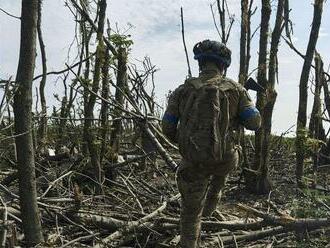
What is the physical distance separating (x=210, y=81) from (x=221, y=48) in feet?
1.00

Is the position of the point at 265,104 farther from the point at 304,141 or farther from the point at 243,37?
the point at 243,37

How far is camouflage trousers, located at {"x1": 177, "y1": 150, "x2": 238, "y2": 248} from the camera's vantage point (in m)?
4.22

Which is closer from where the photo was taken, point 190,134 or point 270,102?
point 190,134

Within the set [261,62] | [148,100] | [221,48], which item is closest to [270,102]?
[261,62]

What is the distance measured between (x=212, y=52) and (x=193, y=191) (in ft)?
3.77

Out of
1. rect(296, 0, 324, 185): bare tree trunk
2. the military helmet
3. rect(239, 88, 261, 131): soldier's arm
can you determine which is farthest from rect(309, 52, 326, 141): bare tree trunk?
the military helmet

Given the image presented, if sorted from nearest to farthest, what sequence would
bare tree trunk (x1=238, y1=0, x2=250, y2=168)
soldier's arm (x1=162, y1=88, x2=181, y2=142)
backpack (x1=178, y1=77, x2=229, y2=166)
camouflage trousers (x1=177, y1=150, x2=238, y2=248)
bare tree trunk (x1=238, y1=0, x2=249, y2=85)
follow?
backpack (x1=178, y1=77, x2=229, y2=166), camouflage trousers (x1=177, y1=150, x2=238, y2=248), soldier's arm (x1=162, y1=88, x2=181, y2=142), bare tree trunk (x1=238, y1=0, x2=250, y2=168), bare tree trunk (x1=238, y1=0, x2=249, y2=85)

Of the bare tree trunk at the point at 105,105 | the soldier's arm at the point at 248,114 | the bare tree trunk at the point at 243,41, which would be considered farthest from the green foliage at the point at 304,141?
the soldier's arm at the point at 248,114

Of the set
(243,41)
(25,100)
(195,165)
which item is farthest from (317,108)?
(25,100)

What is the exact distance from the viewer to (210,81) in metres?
4.20

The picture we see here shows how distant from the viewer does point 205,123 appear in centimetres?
412

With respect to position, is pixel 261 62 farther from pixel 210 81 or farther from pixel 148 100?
pixel 210 81

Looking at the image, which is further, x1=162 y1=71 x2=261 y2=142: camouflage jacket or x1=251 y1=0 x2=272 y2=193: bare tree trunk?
x1=251 y1=0 x2=272 y2=193: bare tree trunk

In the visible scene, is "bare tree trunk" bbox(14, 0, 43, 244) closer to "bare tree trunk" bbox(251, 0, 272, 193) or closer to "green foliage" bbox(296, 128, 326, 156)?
"bare tree trunk" bbox(251, 0, 272, 193)
